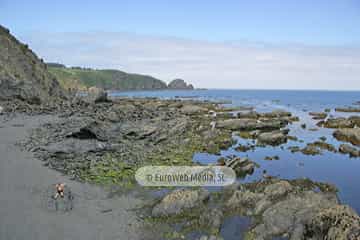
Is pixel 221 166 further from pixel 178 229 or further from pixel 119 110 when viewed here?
pixel 119 110

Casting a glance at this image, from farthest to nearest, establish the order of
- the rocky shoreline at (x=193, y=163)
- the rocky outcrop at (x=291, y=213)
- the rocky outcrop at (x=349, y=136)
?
the rocky outcrop at (x=349, y=136) < the rocky shoreline at (x=193, y=163) < the rocky outcrop at (x=291, y=213)

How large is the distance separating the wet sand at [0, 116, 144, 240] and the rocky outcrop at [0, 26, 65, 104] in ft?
173

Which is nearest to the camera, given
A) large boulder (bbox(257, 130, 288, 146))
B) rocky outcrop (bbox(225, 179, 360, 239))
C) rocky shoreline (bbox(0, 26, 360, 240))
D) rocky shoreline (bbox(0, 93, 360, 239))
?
rocky outcrop (bbox(225, 179, 360, 239))

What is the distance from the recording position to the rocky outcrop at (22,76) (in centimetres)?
7838

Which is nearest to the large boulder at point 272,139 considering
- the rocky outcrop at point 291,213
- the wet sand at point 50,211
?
the rocky outcrop at point 291,213

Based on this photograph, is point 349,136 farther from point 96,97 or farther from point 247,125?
point 96,97

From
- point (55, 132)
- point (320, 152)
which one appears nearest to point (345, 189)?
point (320, 152)

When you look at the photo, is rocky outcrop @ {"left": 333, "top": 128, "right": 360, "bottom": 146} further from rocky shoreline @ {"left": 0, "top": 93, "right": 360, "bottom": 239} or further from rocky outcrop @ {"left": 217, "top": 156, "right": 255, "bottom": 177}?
rocky outcrop @ {"left": 217, "top": 156, "right": 255, "bottom": 177}

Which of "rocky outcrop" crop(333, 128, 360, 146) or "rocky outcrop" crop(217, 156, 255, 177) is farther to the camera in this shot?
"rocky outcrop" crop(333, 128, 360, 146)

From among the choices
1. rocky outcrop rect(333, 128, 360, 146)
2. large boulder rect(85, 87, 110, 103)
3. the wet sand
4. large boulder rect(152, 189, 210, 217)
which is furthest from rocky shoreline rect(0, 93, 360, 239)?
large boulder rect(85, 87, 110, 103)

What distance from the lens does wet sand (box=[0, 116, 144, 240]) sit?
19.9m

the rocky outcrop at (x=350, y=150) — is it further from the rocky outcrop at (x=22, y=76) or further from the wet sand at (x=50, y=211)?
the rocky outcrop at (x=22, y=76)

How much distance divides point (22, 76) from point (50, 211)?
81788 mm

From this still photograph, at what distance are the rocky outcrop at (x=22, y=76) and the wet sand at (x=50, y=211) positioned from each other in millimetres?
52707
